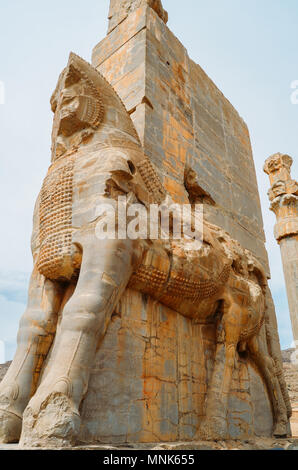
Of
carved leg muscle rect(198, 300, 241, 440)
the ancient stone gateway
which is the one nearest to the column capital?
the ancient stone gateway

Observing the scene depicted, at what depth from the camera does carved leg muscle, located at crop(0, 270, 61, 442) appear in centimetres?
248

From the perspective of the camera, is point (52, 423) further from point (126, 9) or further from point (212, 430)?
point (126, 9)

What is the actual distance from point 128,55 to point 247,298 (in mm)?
3082

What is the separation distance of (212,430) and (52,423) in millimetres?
1465

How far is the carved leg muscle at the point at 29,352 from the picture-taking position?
248cm

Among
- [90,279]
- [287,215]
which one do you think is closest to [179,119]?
[90,279]

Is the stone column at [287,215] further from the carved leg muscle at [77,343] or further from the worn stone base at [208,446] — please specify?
the carved leg muscle at [77,343]

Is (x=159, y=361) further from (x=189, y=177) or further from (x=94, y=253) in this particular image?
(x=189, y=177)

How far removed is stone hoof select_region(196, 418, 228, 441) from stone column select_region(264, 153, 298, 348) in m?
6.39

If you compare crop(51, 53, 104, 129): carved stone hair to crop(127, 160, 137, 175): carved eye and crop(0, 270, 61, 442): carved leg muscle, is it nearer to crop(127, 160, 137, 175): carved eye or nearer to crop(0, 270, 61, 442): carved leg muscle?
crop(127, 160, 137, 175): carved eye

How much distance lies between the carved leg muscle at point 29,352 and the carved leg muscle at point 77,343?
7.3 inches

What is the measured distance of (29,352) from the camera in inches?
108

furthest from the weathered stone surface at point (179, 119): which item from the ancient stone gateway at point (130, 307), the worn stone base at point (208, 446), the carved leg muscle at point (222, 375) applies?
the worn stone base at point (208, 446)
